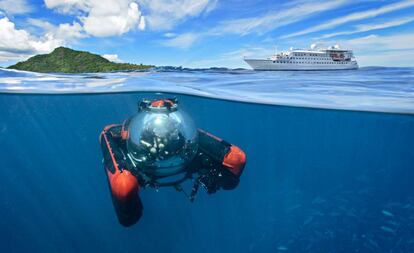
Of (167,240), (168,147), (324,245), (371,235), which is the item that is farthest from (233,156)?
(167,240)

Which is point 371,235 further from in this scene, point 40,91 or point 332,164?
point 40,91

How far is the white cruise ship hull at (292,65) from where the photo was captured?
120 ft

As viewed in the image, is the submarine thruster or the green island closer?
the submarine thruster

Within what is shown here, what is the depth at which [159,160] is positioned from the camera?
3.85 metres

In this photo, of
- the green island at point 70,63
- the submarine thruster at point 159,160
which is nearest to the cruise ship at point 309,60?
the green island at point 70,63

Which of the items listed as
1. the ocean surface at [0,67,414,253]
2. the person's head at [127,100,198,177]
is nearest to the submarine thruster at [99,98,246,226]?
the person's head at [127,100,198,177]

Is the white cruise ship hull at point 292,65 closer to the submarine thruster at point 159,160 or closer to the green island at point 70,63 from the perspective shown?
the green island at point 70,63

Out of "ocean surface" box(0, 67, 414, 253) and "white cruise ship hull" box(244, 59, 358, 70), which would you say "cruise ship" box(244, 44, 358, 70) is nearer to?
"white cruise ship hull" box(244, 59, 358, 70)

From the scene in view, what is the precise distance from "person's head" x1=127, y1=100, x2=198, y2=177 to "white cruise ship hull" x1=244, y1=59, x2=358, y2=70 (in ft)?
108

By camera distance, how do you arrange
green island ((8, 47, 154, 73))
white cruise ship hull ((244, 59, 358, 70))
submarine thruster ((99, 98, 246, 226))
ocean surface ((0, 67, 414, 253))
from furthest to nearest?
white cruise ship hull ((244, 59, 358, 70)) → green island ((8, 47, 154, 73)) → ocean surface ((0, 67, 414, 253)) → submarine thruster ((99, 98, 246, 226))

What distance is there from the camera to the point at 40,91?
12914 mm

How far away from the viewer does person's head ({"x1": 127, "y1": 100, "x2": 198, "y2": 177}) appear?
151 inches

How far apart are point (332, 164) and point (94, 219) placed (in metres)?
18.6

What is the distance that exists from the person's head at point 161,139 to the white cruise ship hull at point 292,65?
3304 centimetres
